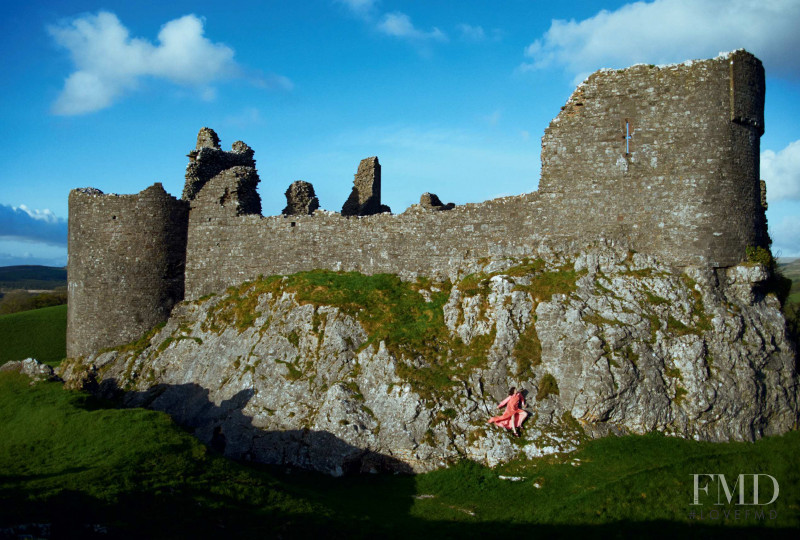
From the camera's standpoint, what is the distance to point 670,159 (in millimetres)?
18141

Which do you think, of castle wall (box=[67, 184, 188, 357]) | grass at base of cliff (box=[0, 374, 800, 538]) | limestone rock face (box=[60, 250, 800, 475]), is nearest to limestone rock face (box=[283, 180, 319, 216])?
castle wall (box=[67, 184, 188, 357])

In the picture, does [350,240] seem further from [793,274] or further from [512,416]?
[793,274]

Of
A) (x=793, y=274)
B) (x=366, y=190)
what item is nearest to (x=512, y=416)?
(x=366, y=190)

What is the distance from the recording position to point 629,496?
493 inches

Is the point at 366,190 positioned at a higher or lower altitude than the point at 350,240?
higher

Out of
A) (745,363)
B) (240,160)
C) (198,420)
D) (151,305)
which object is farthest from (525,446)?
(240,160)

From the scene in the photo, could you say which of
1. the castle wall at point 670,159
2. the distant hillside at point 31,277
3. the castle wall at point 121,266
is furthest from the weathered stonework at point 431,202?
the distant hillside at point 31,277

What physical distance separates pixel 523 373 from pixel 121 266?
16.1m

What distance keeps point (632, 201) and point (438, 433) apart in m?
8.75

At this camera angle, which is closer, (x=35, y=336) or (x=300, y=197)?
(x=300, y=197)

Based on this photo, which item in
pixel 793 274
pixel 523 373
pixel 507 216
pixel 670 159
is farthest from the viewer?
pixel 793 274

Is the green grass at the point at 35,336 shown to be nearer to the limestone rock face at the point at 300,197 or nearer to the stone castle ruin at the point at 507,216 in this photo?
the stone castle ruin at the point at 507,216

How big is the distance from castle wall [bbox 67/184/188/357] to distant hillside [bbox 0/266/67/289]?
122618 mm

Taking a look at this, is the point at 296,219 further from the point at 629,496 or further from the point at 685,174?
the point at 629,496
